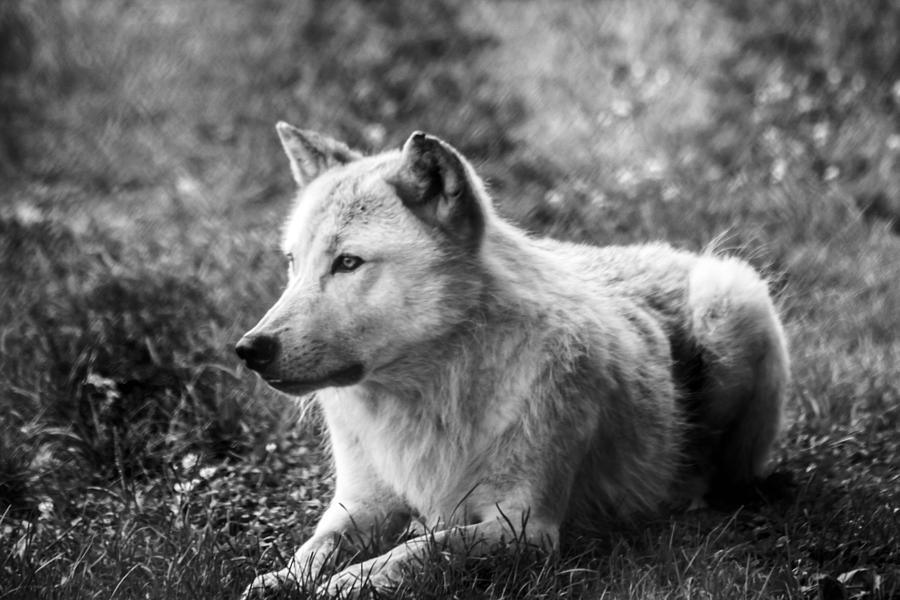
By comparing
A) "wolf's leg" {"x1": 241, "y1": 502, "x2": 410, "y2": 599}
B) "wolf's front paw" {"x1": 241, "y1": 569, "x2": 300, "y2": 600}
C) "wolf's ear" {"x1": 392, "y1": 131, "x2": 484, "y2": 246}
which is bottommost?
"wolf's leg" {"x1": 241, "y1": 502, "x2": 410, "y2": 599}

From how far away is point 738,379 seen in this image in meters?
4.75

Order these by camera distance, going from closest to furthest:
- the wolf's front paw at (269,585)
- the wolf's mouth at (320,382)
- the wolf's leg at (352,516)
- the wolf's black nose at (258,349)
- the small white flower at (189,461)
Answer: the wolf's front paw at (269,585), the wolf's black nose at (258,349), the wolf's mouth at (320,382), the wolf's leg at (352,516), the small white flower at (189,461)

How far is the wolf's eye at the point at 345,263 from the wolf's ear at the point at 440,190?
26cm

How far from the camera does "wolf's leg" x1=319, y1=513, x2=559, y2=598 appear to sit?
355 centimetres

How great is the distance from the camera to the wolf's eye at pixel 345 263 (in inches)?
152

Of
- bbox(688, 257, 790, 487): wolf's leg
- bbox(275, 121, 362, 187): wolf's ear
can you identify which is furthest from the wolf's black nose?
bbox(688, 257, 790, 487): wolf's leg

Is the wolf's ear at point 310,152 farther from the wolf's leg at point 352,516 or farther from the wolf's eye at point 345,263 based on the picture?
the wolf's leg at point 352,516

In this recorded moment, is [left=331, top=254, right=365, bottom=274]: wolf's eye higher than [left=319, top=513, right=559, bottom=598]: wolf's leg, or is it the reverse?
[left=331, top=254, right=365, bottom=274]: wolf's eye

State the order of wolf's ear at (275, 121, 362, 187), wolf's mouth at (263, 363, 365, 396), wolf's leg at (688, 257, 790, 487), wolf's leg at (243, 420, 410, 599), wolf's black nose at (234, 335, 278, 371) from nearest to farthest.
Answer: wolf's black nose at (234, 335, 278, 371)
wolf's mouth at (263, 363, 365, 396)
wolf's leg at (243, 420, 410, 599)
wolf's ear at (275, 121, 362, 187)
wolf's leg at (688, 257, 790, 487)

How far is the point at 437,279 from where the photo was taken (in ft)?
12.7

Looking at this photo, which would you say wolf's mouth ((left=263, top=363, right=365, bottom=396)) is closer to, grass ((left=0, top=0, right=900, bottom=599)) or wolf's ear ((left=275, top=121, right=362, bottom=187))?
grass ((left=0, top=0, right=900, bottom=599))

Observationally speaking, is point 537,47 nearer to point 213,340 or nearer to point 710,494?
point 213,340

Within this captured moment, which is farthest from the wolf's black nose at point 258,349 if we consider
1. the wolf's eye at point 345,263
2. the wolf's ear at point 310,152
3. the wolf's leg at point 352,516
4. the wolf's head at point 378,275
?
the wolf's ear at point 310,152

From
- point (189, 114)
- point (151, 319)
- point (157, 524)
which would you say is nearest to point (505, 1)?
point (189, 114)
